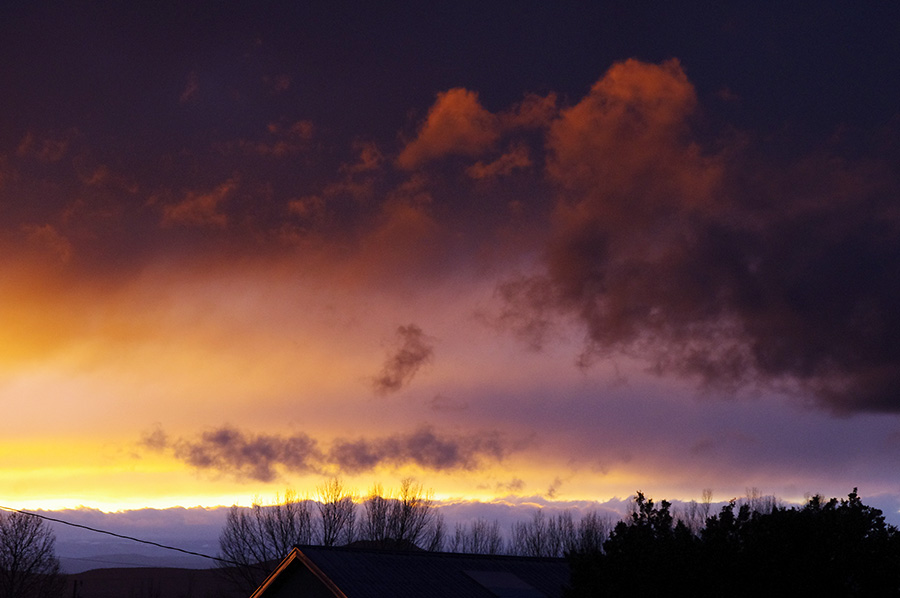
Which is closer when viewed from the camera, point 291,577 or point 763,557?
point 763,557

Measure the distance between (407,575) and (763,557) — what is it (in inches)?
620

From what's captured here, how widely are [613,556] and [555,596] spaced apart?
1352 centimetres

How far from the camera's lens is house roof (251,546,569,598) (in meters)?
32.0

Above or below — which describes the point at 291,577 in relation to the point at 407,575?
below

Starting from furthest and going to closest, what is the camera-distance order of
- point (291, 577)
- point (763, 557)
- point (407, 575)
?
point (407, 575), point (291, 577), point (763, 557)

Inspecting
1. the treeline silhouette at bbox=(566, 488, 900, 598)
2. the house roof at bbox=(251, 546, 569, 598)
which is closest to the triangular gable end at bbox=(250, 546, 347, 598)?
the house roof at bbox=(251, 546, 569, 598)

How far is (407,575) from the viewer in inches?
1364

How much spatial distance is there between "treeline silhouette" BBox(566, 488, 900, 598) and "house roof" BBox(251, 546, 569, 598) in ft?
32.1

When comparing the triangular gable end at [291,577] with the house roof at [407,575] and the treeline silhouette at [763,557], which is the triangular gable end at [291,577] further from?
the treeline silhouette at [763,557]

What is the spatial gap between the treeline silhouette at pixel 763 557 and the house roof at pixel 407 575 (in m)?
9.79

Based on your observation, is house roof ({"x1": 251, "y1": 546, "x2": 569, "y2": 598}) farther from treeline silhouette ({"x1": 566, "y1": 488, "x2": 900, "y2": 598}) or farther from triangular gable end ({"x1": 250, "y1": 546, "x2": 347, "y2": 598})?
treeline silhouette ({"x1": 566, "y1": 488, "x2": 900, "y2": 598})

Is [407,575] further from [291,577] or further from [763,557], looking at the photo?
[763,557]

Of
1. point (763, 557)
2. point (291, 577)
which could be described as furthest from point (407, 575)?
point (763, 557)

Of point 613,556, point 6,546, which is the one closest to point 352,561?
point 613,556
